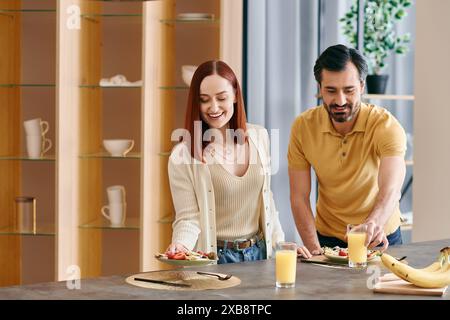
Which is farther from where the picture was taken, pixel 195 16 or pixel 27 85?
pixel 27 85

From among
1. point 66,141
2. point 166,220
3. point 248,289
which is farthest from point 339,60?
point 66,141

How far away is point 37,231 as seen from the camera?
14.7 ft

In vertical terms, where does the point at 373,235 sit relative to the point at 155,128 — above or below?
below

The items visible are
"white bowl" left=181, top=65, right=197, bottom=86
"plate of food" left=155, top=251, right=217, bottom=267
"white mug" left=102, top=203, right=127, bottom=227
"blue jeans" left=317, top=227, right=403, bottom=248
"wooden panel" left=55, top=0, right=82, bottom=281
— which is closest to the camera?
"plate of food" left=155, top=251, right=217, bottom=267

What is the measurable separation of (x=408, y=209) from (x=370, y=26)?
1.32 meters

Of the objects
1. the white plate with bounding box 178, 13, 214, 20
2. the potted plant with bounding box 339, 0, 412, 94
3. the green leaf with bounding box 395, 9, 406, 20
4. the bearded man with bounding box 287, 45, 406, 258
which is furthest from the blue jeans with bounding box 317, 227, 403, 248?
the green leaf with bounding box 395, 9, 406, 20

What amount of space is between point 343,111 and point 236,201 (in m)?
0.57

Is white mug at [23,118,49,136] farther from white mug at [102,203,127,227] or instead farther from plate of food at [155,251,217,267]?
plate of food at [155,251,217,267]

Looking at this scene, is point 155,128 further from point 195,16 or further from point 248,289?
point 248,289

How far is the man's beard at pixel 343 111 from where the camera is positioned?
3.24 m

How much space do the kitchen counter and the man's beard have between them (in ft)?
2.87

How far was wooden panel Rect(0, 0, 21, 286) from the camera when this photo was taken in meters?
4.55

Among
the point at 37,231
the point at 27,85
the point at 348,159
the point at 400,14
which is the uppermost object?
the point at 400,14
